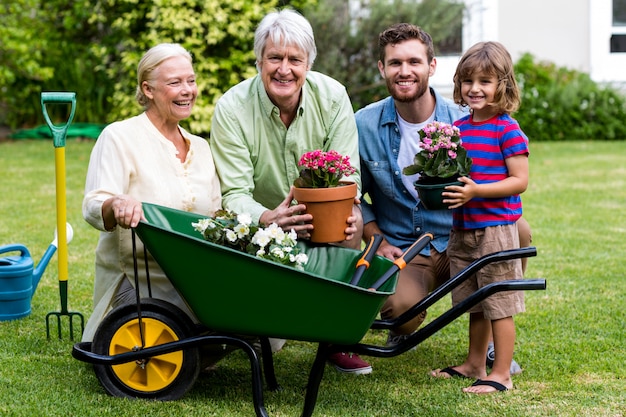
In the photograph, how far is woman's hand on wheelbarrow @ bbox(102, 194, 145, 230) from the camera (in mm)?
2641

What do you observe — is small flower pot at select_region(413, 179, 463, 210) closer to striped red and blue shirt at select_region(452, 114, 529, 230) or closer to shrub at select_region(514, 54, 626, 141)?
striped red and blue shirt at select_region(452, 114, 529, 230)

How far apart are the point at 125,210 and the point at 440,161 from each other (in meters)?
1.00

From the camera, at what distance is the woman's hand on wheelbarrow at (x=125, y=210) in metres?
2.64

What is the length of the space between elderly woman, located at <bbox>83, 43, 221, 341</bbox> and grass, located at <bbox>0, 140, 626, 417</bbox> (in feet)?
1.05

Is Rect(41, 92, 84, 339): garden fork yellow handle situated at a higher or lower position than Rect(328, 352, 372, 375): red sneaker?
higher

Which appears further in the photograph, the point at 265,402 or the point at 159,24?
the point at 159,24

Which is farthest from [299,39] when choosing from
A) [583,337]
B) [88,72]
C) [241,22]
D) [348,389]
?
Answer: [88,72]

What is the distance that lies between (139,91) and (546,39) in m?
8.02

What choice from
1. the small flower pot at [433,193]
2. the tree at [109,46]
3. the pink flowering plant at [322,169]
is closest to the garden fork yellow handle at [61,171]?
the pink flowering plant at [322,169]

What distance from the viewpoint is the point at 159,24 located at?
8.64 meters

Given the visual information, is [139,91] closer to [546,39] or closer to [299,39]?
[299,39]

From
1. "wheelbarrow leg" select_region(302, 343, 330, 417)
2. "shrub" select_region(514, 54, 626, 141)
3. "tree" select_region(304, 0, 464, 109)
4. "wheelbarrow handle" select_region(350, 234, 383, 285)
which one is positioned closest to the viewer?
"wheelbarrow leg" select_region(302, 343, 330, 417)

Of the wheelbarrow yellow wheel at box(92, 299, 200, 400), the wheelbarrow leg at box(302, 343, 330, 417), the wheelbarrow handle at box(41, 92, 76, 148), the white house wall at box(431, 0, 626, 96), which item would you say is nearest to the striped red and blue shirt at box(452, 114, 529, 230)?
the wheelbarrow leg at box(302, 343, 330, 417)

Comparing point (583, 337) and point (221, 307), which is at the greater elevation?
point (221, 307)
